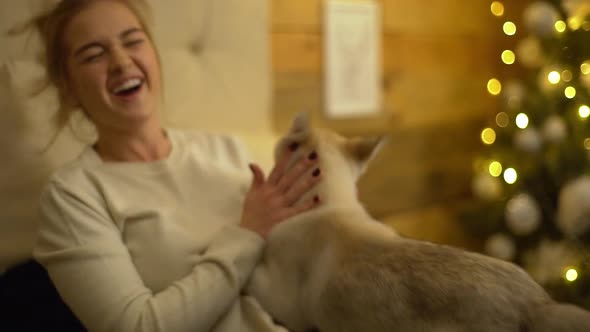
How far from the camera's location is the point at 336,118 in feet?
7.53

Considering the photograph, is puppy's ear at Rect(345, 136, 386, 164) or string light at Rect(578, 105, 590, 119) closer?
puppy's ear at Rect(345, 136, 386, 164)

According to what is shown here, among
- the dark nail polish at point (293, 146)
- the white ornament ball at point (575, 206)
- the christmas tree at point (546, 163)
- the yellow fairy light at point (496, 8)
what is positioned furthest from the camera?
the yellow fairy light at point (496, 8)

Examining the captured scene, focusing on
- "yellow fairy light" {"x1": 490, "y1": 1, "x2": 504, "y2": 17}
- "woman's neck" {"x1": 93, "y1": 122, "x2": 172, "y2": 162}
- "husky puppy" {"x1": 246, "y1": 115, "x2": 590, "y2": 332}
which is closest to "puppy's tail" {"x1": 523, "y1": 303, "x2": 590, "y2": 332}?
"husky puppy" {"x1": 246, "y1": 115, "x2": 590, "y2": 332}

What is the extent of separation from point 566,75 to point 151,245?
1701mm

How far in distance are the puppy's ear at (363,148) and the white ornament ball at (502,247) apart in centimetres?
132

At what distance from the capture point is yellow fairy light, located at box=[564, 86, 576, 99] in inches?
83.0

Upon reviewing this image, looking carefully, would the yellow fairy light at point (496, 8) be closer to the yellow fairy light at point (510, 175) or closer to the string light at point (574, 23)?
the string light at point (574, 23)

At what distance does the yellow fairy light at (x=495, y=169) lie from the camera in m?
2.38

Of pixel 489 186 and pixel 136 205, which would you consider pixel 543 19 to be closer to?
pixel 489 186

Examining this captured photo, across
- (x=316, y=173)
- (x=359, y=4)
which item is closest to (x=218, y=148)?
(x=316, y=173)

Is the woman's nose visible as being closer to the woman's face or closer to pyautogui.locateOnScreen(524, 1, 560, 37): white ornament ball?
the woman's face

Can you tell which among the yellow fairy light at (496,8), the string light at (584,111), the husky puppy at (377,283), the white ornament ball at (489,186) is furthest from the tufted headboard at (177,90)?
the yellow fairy light at (496,8)

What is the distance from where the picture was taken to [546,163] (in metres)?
2.20

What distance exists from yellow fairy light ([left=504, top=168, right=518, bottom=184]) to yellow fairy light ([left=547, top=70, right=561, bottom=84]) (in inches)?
14.3
